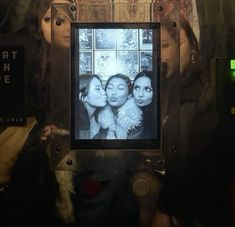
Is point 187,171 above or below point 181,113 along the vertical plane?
below

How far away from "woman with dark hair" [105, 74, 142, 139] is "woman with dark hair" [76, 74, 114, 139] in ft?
0.10

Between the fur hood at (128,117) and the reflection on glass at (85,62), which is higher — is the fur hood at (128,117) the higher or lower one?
the lower one

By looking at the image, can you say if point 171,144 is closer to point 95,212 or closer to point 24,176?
point 95,212

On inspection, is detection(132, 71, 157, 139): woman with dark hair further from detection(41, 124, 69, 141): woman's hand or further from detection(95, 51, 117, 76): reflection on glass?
detection(41, 124, 69, 141): woman's hand

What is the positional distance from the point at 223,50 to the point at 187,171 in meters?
0.57

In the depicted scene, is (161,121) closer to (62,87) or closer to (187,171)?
(187,171)

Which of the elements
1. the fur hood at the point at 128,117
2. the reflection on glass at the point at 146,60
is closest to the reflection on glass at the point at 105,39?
the reflection on glass at the point at 146,60

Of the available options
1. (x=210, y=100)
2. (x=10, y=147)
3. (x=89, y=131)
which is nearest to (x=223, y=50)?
(x=210, y=100)

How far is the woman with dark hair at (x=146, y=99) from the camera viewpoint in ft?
6.14

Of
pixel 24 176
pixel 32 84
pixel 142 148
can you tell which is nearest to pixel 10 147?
pixel 24 176

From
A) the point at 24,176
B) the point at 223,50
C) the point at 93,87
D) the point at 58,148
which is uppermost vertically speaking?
the point at 223,50

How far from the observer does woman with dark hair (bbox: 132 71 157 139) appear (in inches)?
73.7

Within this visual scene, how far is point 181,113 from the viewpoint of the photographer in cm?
190

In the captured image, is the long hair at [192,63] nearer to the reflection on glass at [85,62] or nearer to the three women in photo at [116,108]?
the three women in photo at [116,108]
